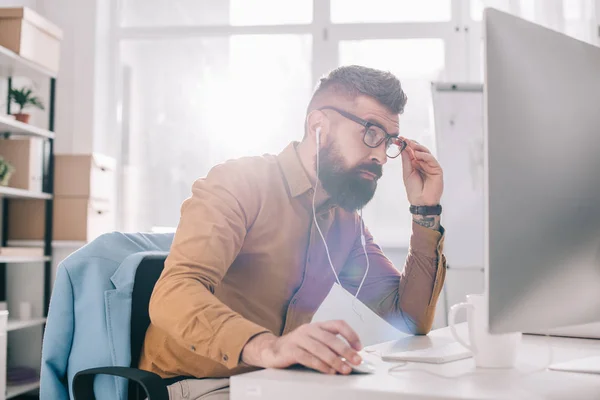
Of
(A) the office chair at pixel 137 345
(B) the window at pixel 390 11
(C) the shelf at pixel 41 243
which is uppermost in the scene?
(B) the window at pixel 390 11

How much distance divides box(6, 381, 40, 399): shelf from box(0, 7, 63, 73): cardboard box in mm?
1709

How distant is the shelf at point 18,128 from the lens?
3.20 metres

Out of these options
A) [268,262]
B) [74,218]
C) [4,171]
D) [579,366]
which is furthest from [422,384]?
[74,218]

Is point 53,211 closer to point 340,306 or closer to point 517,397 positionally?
point 340,306

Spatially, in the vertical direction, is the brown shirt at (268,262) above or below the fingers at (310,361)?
above

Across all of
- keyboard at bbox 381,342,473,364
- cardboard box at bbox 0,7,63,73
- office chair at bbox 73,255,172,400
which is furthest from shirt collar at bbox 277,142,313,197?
cardboard box at bbox 0,7,63,73

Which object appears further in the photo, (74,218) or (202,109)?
(202,109)

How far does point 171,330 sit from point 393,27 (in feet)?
11.0

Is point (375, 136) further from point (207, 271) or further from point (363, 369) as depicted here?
point (363, 369)

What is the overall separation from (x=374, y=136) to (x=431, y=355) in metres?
0.72

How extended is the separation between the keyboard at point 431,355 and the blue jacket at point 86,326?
0.61 metres

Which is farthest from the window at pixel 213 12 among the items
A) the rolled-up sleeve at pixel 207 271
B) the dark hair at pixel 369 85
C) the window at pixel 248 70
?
the rolled-up sleeve at pixel 207 271

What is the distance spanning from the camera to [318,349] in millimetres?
814

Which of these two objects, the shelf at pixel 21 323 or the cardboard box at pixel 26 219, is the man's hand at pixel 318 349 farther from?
the cardboard box at pixel 26 219
